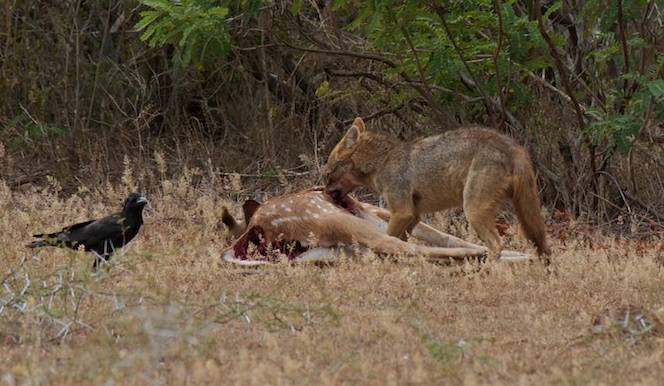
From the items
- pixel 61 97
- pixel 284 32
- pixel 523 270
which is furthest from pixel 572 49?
pixel 61 97

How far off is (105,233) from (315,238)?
1.56m

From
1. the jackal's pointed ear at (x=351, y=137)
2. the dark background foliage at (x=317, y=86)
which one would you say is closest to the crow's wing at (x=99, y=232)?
the jackal's pointed ear at (x=351, y=137)

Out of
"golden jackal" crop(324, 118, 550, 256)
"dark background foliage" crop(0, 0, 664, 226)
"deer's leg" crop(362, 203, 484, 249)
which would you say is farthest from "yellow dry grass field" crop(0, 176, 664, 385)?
"dark background foliage" crop(0, 0, 664, 226)

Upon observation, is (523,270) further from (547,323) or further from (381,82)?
(381,82)

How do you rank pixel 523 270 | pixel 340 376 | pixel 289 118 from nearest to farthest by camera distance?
1. pixel 340 376
2. pixel 523 270
3. pixel 289 118

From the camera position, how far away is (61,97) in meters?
15.1

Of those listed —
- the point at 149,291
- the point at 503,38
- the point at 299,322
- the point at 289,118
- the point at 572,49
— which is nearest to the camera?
the point at 299,322

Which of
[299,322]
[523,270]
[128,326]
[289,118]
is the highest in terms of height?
[128,326]

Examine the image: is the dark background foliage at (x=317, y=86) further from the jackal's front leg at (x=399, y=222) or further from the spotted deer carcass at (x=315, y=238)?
the jackal's front leg at (x=399, y=222)

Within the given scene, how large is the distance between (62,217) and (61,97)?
3.51m

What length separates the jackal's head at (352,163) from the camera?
10516 millimetres

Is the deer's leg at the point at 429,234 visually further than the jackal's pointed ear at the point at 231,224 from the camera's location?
No

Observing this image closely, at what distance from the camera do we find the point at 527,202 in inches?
369

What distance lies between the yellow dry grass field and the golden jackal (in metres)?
0.44
